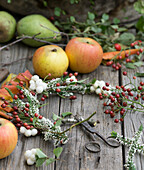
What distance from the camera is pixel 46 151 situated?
1.41 m

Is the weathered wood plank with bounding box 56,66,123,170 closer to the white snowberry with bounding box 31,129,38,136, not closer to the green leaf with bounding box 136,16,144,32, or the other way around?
the white snowberry with bounding box 31,129,38,136

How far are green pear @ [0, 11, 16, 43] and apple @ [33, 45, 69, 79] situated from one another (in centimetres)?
53

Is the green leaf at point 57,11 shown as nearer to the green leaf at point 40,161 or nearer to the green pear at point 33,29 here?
the green pear at point 33,29

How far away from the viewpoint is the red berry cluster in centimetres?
161

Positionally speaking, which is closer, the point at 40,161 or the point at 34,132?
the point at 40,161

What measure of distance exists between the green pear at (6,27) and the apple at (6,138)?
43.4 inches

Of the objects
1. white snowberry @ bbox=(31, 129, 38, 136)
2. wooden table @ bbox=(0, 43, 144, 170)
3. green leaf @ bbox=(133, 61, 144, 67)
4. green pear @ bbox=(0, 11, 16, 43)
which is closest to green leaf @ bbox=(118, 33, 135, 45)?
green leaf @ bbox=(133, 61, 144, 67)

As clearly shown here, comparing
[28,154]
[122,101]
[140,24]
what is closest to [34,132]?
[28,154]

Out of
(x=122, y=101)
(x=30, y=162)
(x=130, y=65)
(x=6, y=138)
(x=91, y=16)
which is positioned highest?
(x=91, y=16)

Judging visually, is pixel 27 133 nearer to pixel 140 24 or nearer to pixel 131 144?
pixel 131 144

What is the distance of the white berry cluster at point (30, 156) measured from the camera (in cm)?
131

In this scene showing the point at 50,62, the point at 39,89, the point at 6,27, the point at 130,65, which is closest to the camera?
the point at 39,89

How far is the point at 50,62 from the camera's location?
181 cm

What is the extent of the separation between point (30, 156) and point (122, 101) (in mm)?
719
